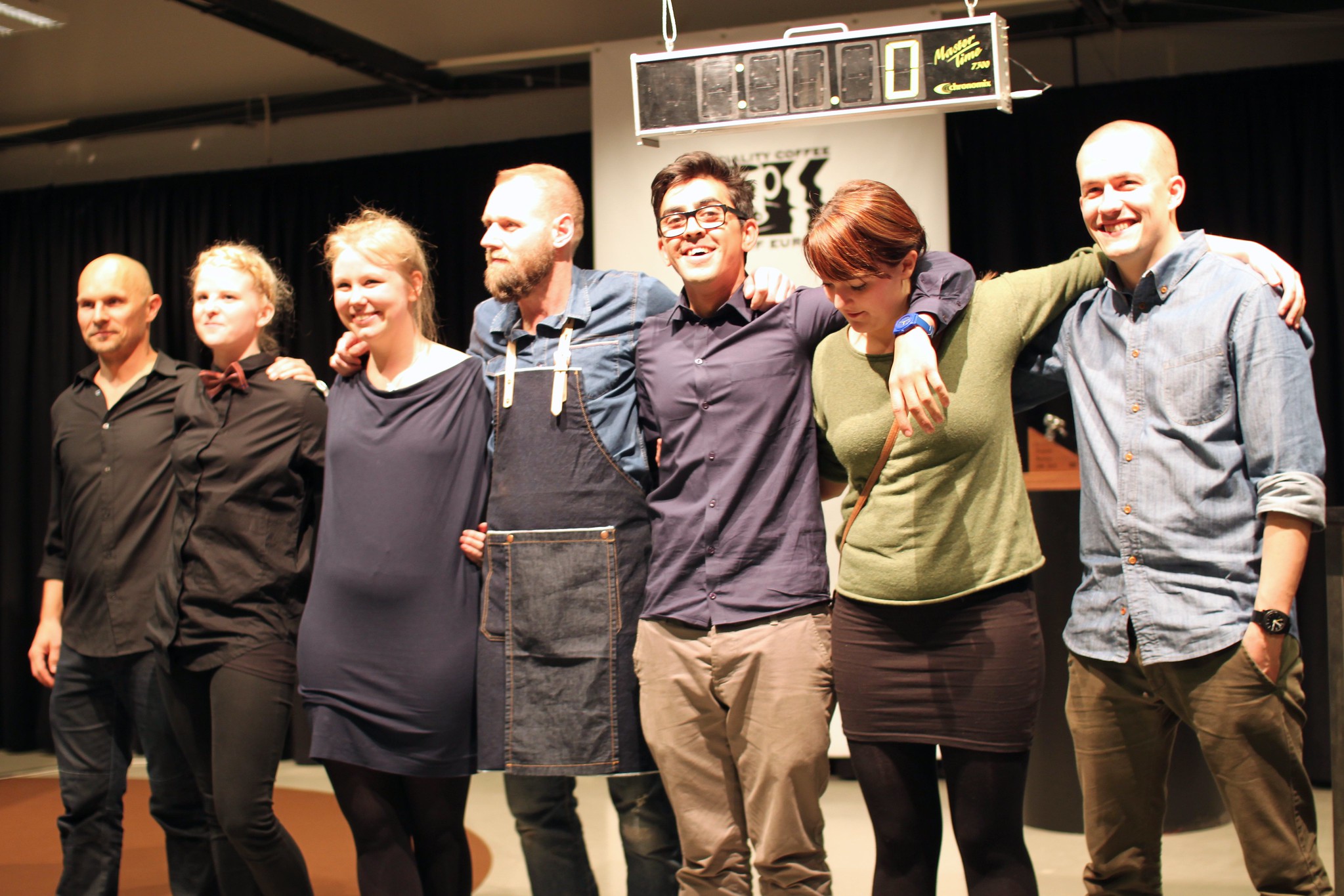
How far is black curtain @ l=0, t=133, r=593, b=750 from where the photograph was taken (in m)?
5.61

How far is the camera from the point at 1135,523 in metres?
1.90

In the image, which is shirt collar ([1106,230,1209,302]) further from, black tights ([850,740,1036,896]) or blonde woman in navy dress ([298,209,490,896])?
blonde woman in navy dress ([298,209,490,896])

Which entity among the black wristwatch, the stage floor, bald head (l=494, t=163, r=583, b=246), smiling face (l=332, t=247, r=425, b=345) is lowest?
the stage floor

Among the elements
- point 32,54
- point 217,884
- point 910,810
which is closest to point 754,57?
point 910,810

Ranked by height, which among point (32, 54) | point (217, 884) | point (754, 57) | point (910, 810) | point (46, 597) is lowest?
point (217, 884)

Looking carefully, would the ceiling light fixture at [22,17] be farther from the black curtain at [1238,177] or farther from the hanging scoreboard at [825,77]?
the black curtain at [1238,177]

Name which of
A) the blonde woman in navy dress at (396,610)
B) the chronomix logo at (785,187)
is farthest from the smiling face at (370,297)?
the chronomix logo at (785,187)

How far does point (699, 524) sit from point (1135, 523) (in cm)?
74

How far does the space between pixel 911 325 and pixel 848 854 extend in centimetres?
234

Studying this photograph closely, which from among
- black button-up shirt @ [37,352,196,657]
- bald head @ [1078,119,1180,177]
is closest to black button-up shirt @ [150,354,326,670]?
black button-up shirt @ [37,352,196,657]

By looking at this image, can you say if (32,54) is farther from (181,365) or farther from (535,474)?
(535,474)

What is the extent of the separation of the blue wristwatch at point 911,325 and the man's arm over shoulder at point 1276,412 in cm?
48

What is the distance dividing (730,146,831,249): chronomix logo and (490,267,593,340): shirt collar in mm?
1878

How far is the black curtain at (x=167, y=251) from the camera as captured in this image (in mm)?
5609
